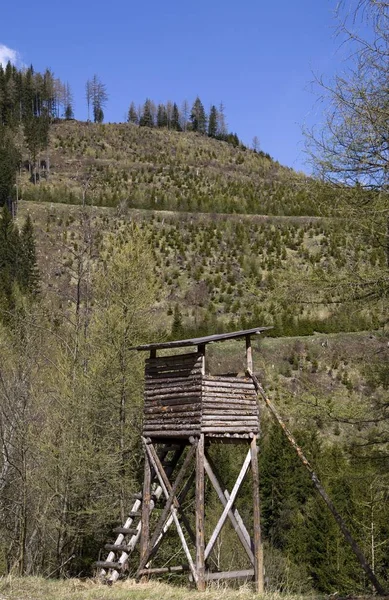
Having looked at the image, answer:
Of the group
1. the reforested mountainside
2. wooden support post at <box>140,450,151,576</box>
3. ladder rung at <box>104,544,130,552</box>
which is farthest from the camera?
the reforested mountainside

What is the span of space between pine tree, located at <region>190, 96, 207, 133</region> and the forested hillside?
107 ft

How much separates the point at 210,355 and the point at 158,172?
4002cm

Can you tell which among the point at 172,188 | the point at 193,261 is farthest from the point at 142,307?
the point at 172,188

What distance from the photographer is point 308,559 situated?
2042 centimetres

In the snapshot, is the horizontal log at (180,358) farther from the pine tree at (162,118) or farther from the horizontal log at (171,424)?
the pine tree at (162,118)

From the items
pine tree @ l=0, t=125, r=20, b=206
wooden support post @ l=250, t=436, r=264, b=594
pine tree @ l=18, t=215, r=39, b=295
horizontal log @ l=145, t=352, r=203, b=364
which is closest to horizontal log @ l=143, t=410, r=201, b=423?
horizontal log @ l=145, t=352, r=203, b=364

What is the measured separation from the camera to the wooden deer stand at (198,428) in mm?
12344

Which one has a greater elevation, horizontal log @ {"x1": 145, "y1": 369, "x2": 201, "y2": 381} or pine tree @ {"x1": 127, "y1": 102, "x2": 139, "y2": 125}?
pine tree @ {"x1": 127, "y1": 102, "x2": 139, "y2": 125}

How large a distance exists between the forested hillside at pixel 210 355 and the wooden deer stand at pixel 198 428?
929 millimetres

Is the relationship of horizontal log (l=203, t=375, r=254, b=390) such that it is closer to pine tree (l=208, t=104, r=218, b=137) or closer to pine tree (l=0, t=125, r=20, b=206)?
pine tree (l=0, t=125, r=20, b=206)

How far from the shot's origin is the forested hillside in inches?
384

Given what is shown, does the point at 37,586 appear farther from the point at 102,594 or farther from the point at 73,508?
the point at 73,508

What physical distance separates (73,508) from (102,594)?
7.87 meters

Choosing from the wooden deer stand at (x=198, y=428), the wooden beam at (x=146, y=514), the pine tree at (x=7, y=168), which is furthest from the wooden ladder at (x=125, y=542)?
the pine tree at (x=7, y=168)
